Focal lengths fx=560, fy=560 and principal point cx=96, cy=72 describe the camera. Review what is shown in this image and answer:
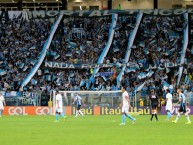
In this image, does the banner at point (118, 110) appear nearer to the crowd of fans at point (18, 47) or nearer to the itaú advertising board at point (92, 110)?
the itaú advertising board at point (92, 110)

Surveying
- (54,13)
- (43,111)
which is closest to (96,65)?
(54,13)

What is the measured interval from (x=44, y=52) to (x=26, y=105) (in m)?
12.7

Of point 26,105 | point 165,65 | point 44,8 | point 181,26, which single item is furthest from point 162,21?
point 26,105

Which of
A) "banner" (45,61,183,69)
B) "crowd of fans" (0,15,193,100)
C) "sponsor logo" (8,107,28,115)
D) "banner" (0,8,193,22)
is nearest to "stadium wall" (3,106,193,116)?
"sponsor logo" (8,107,28,115)

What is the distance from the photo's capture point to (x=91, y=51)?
68.0 meters

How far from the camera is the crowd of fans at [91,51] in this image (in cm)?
6259

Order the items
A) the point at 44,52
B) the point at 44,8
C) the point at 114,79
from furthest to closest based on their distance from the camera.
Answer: the point at 44,8
the point at 44,52
the point at 114,79

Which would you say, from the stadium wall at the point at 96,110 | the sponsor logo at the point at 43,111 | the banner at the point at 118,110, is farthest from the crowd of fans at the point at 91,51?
the sponsor logo at the point at 43,111

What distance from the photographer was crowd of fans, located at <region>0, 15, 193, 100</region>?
205ft

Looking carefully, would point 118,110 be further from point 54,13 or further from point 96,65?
point 54,13

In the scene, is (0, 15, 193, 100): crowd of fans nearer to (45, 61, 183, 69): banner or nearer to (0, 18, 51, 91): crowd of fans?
(0, 18, 51, 91): crowd of fans

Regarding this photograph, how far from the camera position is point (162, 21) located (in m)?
70.2

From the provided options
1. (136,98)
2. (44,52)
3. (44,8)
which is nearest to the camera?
(136,98)

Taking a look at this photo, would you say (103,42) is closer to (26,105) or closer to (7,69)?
(7,69)
